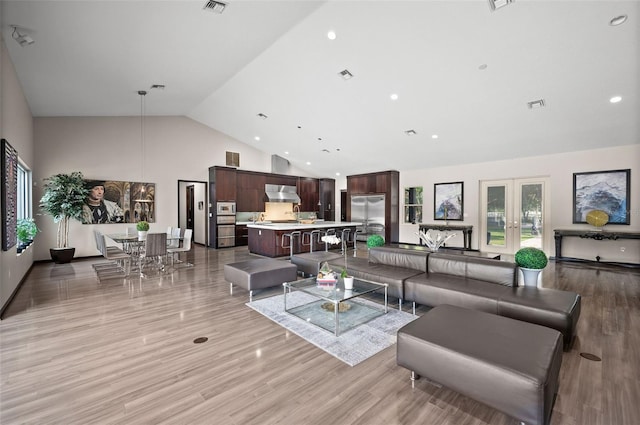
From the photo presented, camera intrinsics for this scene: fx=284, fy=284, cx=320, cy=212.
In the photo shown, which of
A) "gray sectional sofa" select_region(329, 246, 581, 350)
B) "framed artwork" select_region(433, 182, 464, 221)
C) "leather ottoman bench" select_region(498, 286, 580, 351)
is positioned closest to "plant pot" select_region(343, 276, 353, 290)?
"gray sectional sofa" select_region(329, 246, 581, 350)

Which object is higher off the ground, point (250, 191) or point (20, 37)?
point (20, 37)

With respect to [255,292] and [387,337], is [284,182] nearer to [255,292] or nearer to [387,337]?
[255,292]

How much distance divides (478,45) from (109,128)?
8671 millimetres

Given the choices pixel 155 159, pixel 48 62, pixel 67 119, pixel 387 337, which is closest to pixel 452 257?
pixel 387 337

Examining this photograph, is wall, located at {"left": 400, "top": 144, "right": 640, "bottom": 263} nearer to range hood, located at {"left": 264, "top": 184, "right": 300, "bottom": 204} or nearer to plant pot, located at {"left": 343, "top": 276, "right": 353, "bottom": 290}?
range hood, located at {"left": 264, "top": 184, "right": 300, "bottom": 204}

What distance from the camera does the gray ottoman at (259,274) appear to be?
→ 4051mm

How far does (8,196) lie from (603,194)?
11.3m

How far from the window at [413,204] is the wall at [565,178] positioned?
927 millimetres

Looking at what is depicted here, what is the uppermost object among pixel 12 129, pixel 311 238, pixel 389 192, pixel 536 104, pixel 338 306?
pixel 536 104

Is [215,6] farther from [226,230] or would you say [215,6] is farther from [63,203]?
[226,230]

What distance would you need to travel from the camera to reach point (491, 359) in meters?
1.73

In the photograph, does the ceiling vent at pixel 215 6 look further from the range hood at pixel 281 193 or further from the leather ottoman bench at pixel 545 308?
the range hood at pixel 281 193

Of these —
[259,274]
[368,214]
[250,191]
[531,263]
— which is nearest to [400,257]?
[531,263]

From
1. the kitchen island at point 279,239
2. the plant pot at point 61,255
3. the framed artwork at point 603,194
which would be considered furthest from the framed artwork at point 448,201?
the plant pot at point 61,255
